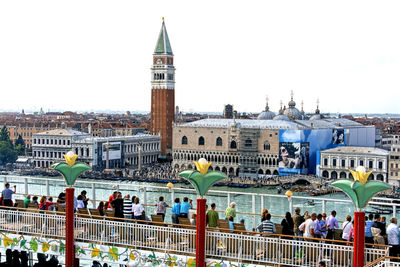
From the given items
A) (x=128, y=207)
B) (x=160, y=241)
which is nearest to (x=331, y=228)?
(x=160, y=241)

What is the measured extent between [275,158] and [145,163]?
7492mm

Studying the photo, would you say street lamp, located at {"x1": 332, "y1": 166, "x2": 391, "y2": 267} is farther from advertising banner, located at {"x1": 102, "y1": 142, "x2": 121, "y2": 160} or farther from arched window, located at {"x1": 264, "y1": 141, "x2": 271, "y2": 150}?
advertising banner, located at {"x1": 102, "y1": 142, "x2": 121, "y2": 160}

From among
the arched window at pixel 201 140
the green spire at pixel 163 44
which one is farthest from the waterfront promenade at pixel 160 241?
the green spire at pixel 163 44

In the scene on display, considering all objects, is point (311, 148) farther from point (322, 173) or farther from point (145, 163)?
point (145, 163)

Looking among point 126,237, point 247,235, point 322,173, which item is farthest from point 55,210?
point 322,173

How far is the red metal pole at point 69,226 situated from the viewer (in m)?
5.15

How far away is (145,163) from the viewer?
106ft

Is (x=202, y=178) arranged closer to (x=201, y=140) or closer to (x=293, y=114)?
(x=201, y=140)

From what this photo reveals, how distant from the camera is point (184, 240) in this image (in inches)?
190

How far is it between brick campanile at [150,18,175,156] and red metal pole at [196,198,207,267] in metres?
27.5

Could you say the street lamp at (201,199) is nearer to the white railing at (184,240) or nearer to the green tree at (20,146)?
the white railing at (184,240)

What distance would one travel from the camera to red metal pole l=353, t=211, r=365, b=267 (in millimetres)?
4027

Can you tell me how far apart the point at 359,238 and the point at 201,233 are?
1.11 metres

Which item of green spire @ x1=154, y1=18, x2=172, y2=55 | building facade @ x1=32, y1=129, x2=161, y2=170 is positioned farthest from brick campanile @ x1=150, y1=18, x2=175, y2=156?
building facade @ x1=32, y1=129, x2=161, y2=170
